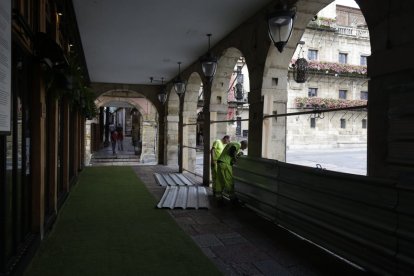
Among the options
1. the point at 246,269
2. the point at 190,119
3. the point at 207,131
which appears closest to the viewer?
the point at 246,269

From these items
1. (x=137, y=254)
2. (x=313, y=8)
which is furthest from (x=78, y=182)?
(x=313, y=8)

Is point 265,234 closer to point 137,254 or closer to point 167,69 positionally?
point 137,254

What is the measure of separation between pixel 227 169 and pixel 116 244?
2.73 meters

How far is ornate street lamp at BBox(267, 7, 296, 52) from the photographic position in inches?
155

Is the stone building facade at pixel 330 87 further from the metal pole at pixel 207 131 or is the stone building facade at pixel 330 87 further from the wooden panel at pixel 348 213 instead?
the wooden panel at pixel 348 213

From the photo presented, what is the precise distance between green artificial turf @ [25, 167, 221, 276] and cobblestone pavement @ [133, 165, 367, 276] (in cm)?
19

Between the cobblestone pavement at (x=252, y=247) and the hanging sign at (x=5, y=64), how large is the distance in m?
2.18

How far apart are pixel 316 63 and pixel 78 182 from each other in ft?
66.5

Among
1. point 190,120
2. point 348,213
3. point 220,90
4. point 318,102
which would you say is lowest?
point 348,213

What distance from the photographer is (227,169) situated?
618 centimetres

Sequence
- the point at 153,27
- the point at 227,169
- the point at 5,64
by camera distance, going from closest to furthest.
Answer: the point at 5,64 < the point at 227,169 < the point at 153,27

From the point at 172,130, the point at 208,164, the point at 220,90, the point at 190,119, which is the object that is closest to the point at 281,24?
the point at 220,90

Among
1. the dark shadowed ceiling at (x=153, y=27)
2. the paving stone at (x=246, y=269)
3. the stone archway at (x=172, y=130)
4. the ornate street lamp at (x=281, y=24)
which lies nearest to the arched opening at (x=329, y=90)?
the stone archway at (x=172, y=130)

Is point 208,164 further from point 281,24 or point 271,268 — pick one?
point 271,268
